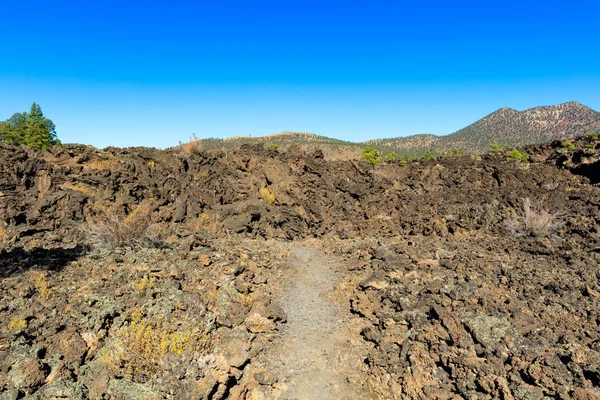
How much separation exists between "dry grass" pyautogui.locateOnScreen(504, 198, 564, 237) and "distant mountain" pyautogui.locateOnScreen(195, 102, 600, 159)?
54264mm

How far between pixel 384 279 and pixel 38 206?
10.3 metres

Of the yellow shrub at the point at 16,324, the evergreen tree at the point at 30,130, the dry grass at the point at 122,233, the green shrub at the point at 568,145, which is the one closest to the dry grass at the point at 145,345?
the yellow shrub at the point at 16,324

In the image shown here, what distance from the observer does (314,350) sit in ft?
20.0

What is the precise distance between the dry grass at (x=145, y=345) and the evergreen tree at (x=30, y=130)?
1785 inches

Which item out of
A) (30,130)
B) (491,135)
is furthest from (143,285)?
(491,135)

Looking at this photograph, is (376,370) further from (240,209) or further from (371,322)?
(240,209)

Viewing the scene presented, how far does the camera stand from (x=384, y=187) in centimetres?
1638

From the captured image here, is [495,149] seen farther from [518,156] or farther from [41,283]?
[41,283]

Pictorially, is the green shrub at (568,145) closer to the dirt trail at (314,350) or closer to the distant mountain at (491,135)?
the dirt trail at (314,350)

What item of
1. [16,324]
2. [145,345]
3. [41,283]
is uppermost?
[41,283]

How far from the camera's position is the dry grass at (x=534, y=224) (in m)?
10.6

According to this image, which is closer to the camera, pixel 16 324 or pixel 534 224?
pixel 16 324

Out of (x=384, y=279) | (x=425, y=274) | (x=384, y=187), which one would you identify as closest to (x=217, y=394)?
(x=384, y=279)

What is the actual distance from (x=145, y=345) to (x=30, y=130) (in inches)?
1960
